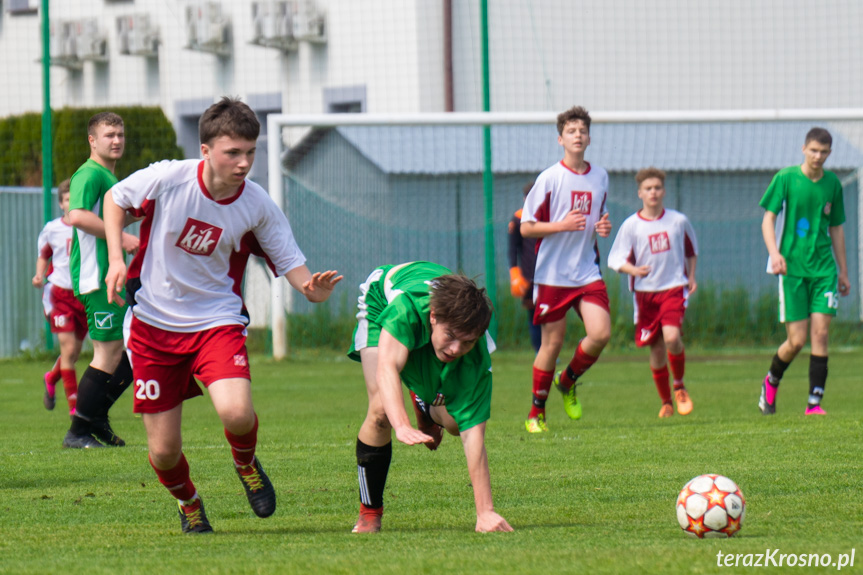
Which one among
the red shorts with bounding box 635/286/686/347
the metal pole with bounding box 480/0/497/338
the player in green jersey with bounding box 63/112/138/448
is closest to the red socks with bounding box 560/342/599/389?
the red shorts with bounding box 635/286/686/347

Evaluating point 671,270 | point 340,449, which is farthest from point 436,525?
point 671,270

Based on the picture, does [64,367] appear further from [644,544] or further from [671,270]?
[644,544]

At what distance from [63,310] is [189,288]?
17.3ft

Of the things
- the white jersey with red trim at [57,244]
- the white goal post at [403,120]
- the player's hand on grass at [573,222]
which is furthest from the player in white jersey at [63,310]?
the player's hand on grass at [573,222]

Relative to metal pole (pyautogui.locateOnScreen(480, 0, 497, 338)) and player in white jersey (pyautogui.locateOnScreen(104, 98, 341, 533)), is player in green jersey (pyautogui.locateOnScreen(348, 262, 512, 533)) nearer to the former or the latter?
player in white jersey (pyautogui.locateOnScreen(104, 98, 341, 533))

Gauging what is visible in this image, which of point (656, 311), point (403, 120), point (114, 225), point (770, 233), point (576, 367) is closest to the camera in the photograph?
point (114, 225)

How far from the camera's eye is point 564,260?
7836 millimetres

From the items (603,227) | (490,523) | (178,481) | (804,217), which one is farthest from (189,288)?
(804,217)

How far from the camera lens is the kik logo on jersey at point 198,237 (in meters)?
4.46

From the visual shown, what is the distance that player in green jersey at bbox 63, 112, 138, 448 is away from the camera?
6.82m

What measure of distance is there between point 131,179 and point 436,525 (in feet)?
5.90

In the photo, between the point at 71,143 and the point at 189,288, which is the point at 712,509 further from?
the point at 71,143

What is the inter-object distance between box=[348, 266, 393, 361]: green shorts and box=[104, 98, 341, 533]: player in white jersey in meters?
0.23

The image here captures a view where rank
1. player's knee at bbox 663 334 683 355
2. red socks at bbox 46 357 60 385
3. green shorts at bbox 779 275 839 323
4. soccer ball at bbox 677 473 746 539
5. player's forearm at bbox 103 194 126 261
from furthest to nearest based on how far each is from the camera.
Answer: red socks at bbox 46 357 60 385 → player's knee at bbox 663 334 683 355 → green shorts at bbox 779 275 839 323 → player's forearm at bbox 103 194 126 261 → soccer ball at bbox 677 473 746 539
